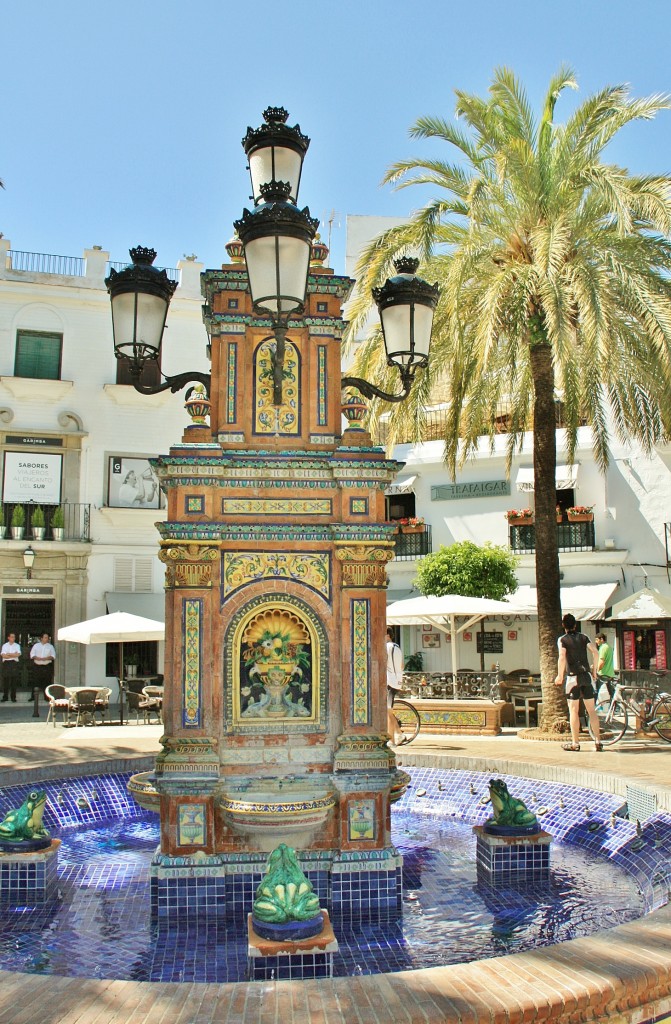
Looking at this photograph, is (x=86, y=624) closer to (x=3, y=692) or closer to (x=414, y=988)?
(x=3, y=692)

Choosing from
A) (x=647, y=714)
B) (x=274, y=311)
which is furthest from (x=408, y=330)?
(x=647, y=714)

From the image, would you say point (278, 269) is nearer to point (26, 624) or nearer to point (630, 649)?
point (630, 649)

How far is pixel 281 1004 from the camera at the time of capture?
3.34 metres

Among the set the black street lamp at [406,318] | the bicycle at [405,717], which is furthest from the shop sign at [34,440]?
the black street lamp at [406,318]

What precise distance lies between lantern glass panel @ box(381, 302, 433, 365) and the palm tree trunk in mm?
7430

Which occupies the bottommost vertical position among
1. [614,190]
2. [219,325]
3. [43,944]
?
[43,944]

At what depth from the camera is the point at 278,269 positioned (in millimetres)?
5297

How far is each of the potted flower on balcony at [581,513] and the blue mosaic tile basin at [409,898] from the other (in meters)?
17.5

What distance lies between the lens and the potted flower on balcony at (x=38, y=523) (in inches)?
977

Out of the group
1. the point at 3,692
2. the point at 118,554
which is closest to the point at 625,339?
the point at 118,554

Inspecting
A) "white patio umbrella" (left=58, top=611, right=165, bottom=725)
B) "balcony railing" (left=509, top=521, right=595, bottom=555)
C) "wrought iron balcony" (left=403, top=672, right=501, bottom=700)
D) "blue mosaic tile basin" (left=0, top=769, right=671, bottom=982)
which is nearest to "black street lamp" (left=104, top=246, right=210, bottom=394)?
"blue mosaic tile basin" (left=0, top=769, right=671, bottom=982)

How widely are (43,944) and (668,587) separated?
22.2 m

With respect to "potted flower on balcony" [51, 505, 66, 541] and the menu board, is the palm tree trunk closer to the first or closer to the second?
the menu board

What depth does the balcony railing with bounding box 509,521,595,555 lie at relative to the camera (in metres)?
25.5
